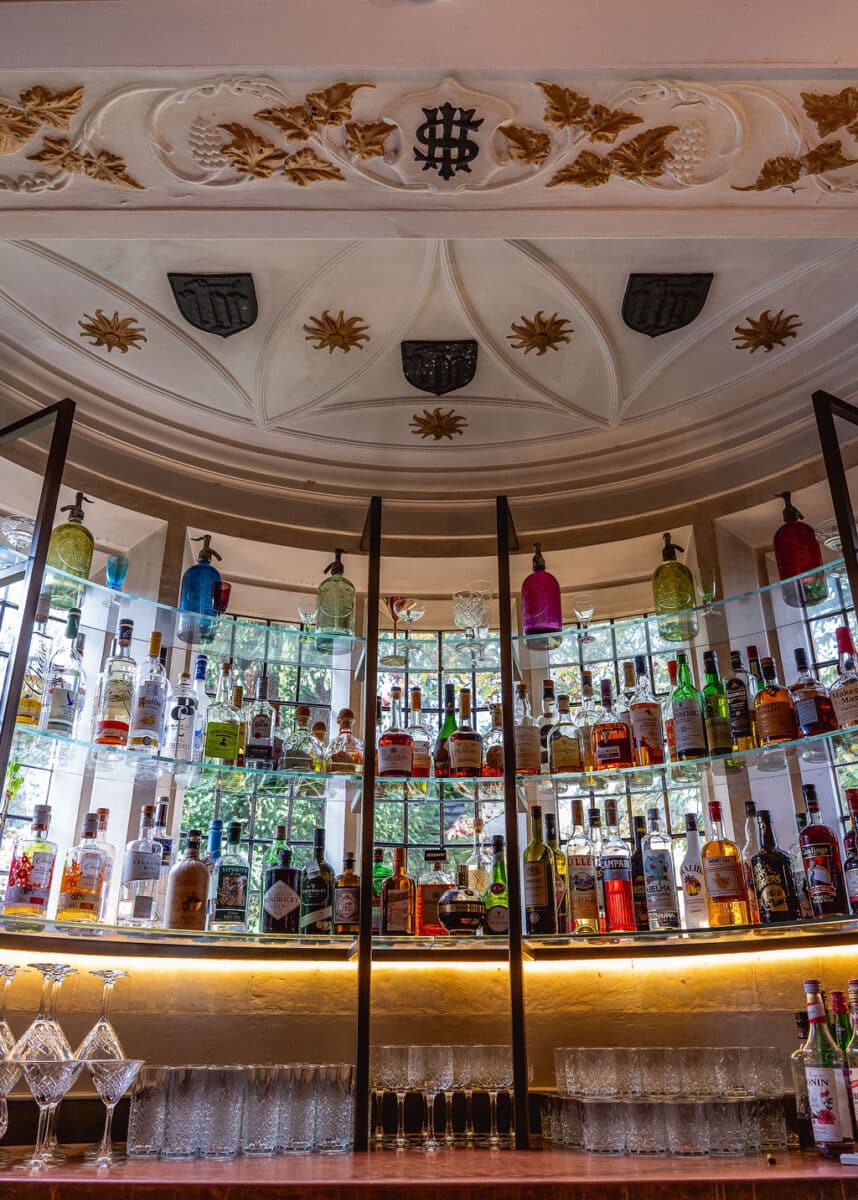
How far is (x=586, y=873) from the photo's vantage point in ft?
9.05

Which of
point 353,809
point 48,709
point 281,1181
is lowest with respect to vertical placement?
point 281,1181

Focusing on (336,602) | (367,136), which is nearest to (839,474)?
(367,136)

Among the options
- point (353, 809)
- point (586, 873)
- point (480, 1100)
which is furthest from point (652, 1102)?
point (353, 809)

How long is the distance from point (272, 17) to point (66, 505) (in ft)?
5.83

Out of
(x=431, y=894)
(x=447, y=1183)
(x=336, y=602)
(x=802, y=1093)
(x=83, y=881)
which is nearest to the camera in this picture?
(x=447, y=1183)

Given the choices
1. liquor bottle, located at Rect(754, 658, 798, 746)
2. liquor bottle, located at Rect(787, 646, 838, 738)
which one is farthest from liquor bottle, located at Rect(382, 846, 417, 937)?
liquor bottle, located at Rect(787, 646, 838, 738)

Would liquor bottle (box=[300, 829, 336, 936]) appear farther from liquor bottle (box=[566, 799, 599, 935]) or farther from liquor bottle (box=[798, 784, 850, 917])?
liquor bottle (box=[798, 784, 850, 917])

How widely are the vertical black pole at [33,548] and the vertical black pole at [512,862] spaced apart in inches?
51.7

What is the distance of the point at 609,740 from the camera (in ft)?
9.33

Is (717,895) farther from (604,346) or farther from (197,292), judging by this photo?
(197,292)

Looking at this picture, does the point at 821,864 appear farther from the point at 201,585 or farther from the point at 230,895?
the point at 201,585

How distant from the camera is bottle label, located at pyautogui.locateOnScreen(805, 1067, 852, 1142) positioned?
207 cm

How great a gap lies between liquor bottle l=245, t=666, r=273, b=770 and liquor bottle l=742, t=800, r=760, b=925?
1419 millimetres

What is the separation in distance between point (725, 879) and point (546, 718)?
79cm
